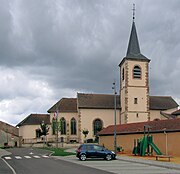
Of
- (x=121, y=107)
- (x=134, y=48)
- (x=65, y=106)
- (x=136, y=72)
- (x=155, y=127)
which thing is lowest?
(x=155, y=127)

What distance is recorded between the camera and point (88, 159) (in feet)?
112

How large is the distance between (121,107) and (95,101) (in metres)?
5.70

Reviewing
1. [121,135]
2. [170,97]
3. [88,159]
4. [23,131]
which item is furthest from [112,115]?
[88,159]

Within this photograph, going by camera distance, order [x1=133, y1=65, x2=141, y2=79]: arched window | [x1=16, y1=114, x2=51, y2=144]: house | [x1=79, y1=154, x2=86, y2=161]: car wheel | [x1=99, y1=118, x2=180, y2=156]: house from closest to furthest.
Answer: [x1=79, y1=154, x2=86, y2=161]: car wheel
[x1=99, y1=118, x2=180, y2=156]: house
[x1=133, y1=65, x2=141, y2=79]: arched window
[x1=16, y1=114, x2=51, y2=144]: house

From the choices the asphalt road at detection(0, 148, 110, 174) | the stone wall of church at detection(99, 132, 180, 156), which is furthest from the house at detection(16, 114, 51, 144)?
the asphalt road at detection(0, 148, 110, 174)

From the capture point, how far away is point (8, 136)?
89.6 metres

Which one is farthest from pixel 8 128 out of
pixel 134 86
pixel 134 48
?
pixel 134 48

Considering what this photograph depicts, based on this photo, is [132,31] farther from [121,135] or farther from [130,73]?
[121,135]

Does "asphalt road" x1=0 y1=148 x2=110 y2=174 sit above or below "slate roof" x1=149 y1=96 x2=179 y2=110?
below

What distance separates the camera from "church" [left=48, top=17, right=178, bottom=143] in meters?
71.1

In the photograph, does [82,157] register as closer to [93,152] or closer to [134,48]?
[93,152]

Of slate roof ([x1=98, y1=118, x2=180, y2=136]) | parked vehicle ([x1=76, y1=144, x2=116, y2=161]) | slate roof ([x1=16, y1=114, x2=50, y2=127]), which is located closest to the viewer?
parked vehicle ([x1=76, y1=144, x2=116, y2=161])

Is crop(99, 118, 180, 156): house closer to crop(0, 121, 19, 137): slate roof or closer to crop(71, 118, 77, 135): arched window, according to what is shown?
crop(71, 118, 77, 135): arched window

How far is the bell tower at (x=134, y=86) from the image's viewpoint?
7062 centimetres
